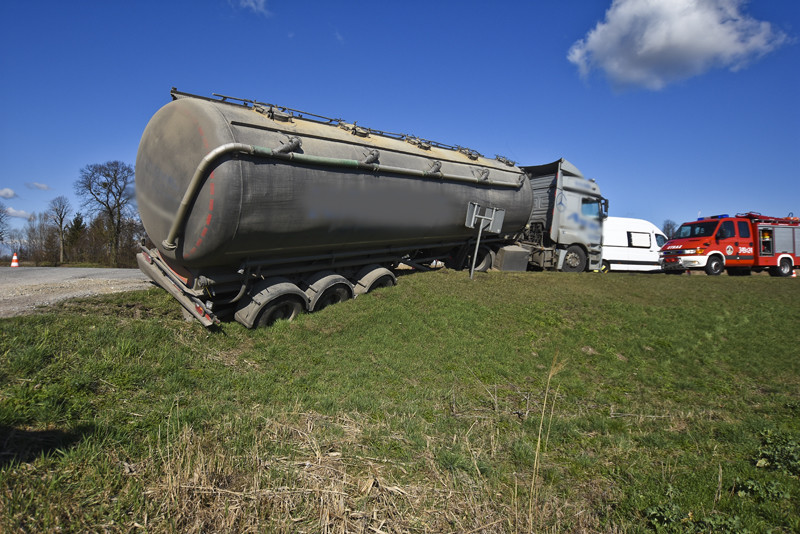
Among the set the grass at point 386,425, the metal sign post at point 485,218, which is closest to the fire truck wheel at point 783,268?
the grass at point 386,425

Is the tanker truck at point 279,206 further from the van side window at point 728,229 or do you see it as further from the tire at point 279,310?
the van side window at point 728,229

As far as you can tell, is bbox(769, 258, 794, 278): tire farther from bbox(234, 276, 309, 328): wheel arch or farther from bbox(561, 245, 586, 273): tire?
bbox(234, 276, 309, 328): wheel arch

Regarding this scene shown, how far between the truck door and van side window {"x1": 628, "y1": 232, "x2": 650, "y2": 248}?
8.25 feet

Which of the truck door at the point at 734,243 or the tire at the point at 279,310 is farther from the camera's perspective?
the truck door at the point at 734,243

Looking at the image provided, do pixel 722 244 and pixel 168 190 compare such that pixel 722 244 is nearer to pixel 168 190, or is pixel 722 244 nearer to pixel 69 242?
pixel 168 190

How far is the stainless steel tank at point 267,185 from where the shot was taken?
681 cm

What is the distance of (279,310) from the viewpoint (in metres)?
8.17

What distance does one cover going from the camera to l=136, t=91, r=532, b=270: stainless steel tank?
681 centimetres

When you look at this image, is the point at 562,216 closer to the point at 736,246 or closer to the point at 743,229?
the point at 736,246

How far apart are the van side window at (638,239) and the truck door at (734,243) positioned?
8.25 ft

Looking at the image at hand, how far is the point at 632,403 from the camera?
6.10 m

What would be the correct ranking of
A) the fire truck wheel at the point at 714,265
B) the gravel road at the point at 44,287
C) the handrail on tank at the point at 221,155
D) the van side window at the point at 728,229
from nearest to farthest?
1. the handrail on tank at the point at 221,155
2. the gravel road at the point at 44,287
3. the fire truck wheel at the point at 714,265
4. the van side window at the point at 728,229

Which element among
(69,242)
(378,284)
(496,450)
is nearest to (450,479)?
(496,450)

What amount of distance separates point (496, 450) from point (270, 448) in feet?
7.22
